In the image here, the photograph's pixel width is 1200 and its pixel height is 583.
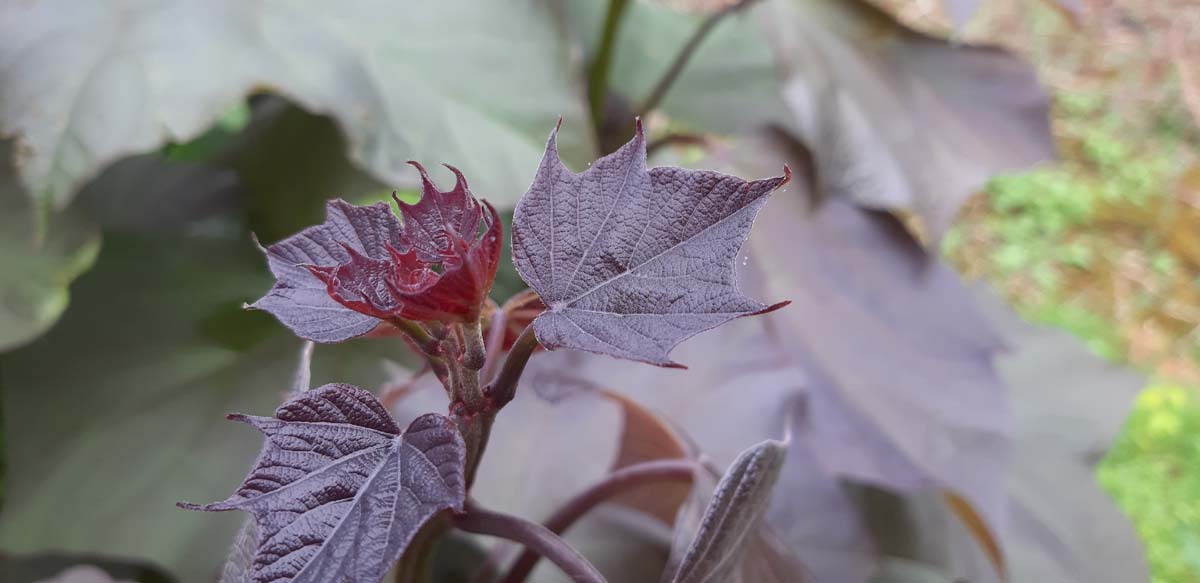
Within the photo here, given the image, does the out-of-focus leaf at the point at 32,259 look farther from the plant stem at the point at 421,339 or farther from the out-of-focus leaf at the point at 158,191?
the plant stem at the point at 421,339

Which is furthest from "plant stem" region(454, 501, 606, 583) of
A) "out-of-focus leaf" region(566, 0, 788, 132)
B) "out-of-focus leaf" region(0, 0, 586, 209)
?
"out-of-focus leaf" region(566, 0, 788, 132)

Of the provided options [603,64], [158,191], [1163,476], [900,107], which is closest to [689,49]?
[603,64]

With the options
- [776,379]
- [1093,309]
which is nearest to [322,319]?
[776,379]

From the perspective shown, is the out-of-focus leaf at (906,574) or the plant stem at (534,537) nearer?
the plant stem at (534,537)

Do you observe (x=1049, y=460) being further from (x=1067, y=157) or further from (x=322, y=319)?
(x=1067, y=157)

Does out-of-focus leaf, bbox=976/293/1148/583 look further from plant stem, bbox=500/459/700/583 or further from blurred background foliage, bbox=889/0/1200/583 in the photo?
blurred background foliage, bbox=889/0/1200/583

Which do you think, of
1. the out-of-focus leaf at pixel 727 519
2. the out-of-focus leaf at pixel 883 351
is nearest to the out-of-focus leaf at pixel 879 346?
the out-of-focus leaf at pixel 883 351
